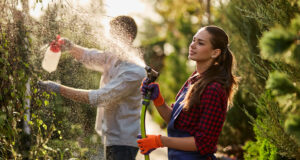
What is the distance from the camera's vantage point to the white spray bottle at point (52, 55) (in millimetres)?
2910

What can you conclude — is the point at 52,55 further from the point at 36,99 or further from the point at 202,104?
the point at 202,104

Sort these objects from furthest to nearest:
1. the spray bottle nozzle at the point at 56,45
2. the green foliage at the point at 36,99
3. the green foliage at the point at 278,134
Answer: the green foliage at the point at 278,134
the spray bottle nozzle at the point at 56,45
the green foliage at the point at 36,99

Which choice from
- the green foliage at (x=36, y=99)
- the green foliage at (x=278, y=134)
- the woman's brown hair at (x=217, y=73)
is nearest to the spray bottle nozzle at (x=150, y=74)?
the woman's brown hair at (x=217, y=73)

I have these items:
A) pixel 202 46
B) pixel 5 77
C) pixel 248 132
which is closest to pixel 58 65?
pixel 5 77

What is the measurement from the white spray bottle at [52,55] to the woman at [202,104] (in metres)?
0.95

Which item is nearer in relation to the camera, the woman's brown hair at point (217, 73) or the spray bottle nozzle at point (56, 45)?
the woman's brown hair at point (217, 73)

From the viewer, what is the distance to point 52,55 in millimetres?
2920

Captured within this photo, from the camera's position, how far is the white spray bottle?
9.55ft

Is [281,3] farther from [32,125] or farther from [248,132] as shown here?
[248,132]

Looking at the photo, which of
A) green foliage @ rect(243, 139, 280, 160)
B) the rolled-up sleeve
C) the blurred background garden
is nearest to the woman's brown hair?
the blurred background garden

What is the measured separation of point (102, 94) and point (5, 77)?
69cm

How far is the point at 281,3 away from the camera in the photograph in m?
3.10

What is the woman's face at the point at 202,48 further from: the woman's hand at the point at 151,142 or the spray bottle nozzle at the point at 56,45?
the spray bottle nozzle at the point at 56,45

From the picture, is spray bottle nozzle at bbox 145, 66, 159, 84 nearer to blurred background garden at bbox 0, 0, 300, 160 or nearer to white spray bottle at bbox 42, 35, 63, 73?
blurred background garden at bbox 0, 0, 300, 160
